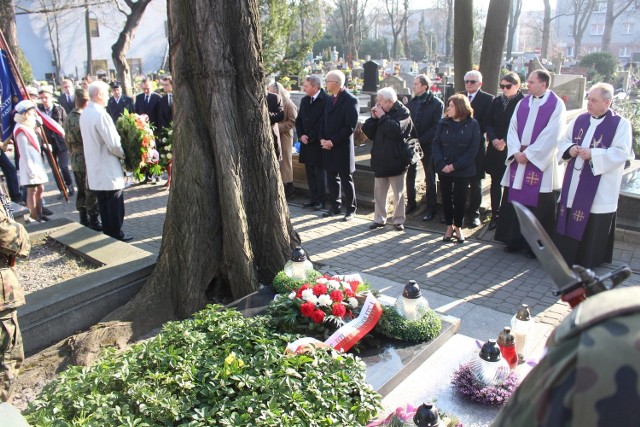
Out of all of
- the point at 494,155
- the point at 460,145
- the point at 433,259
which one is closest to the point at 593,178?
the point at 460,145

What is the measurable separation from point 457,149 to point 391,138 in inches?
36.9

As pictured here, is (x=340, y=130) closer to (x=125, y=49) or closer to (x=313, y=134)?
(x=313, y=134)

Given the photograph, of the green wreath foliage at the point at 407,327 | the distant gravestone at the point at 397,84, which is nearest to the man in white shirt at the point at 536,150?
the green wreath foliage at the point at 407,327

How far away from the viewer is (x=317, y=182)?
8.97 meters

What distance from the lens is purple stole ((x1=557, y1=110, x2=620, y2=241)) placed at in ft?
19.1

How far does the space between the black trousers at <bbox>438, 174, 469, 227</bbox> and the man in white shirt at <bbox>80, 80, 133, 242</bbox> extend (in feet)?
14.0

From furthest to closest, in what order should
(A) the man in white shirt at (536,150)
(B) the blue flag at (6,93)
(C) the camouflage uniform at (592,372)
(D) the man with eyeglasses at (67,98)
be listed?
(D) the man with eyeglasses at (67,98), (A) the man in white shirt at (536,150), (B) the blue flag at (6,93), (C) the camouflage uniform at (592,372)

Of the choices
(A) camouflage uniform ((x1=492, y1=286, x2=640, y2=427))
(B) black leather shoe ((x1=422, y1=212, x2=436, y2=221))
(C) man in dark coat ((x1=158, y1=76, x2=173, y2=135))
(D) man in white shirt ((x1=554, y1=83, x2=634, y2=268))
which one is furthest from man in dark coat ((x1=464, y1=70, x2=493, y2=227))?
(A) camouflage uniform ((x1=492, y1=286, x2=640, y2=427))

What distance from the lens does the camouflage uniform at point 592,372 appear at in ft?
3.28

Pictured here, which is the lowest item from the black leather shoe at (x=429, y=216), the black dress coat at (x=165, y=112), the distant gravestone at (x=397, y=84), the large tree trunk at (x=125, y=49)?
the black leather shoe at (x=429, y=216)

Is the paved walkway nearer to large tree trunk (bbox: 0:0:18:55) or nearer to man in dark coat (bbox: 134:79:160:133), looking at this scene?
man in dark coat (bbox: 134:79:160:133)

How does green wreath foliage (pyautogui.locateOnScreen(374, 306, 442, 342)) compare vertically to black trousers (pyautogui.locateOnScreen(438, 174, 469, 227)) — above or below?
below

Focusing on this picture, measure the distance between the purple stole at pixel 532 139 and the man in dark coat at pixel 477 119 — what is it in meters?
1.18

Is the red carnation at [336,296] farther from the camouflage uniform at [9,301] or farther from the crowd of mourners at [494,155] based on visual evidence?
the crowd of mourners at [494,155]
